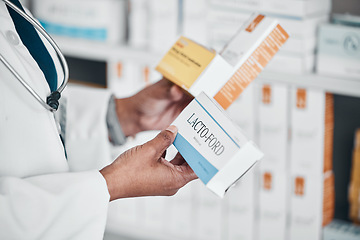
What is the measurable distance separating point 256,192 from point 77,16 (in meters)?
0.76

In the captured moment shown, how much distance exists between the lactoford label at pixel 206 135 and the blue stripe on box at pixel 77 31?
84cm

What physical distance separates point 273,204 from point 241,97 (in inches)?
11.9

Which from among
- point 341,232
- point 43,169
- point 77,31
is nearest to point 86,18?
point 77,31

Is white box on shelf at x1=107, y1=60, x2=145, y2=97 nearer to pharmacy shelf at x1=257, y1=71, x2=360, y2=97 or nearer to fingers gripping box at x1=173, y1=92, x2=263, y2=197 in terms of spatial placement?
pharmacy shelf at x1=257, y1=71, x2=360, y2=97

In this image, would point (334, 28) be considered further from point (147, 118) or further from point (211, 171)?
point (211, 171)

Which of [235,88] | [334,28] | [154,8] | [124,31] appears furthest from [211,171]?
[124,31]

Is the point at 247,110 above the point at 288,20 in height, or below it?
below

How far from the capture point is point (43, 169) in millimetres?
769

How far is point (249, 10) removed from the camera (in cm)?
125

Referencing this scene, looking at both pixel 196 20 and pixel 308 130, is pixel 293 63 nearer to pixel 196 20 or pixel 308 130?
pixel 308 130

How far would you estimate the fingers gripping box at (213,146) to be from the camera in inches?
27.2

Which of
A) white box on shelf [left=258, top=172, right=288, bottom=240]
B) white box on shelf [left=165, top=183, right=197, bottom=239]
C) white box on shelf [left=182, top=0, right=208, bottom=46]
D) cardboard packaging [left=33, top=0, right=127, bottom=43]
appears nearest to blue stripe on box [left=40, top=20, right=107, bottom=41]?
cardboard packaging [left=33, top=0, right=127, bottom=43]

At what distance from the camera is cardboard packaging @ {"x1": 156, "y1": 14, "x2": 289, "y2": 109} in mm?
875

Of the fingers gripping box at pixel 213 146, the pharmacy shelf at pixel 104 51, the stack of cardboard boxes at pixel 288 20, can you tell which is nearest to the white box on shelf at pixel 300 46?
the stack of cardboard boxes at pixel 288 20
